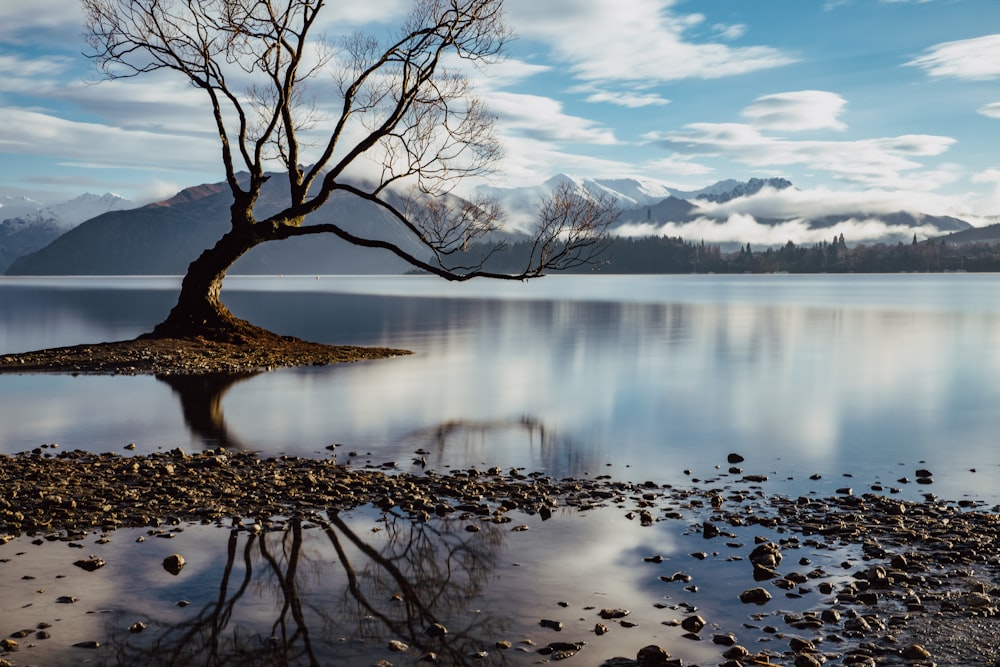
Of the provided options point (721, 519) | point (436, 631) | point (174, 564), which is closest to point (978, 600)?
point (721, 519)

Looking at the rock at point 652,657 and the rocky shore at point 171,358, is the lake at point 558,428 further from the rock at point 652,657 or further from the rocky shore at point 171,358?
the rocky shore at point 171,358

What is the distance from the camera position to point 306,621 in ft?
34.2

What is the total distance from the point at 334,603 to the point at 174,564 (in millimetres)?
2591

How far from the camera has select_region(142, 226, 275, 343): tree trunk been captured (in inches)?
1668

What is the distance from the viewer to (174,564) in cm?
1208

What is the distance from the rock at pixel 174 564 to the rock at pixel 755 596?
289 inches

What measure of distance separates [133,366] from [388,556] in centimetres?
2823

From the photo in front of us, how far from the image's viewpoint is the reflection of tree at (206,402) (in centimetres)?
2269

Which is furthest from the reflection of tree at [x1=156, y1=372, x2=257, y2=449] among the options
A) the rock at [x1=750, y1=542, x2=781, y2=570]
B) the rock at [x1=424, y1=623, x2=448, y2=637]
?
the rock at [x1=750, y1=542, x2=781, y2=570]

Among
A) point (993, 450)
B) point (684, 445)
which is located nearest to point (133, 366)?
point (684, 445)

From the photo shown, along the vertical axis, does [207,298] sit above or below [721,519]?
above

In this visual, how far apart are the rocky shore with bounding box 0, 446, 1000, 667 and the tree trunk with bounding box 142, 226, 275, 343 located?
899 inches

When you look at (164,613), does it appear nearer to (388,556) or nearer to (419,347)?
(388,556)

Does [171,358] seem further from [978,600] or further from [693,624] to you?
[978,600]
